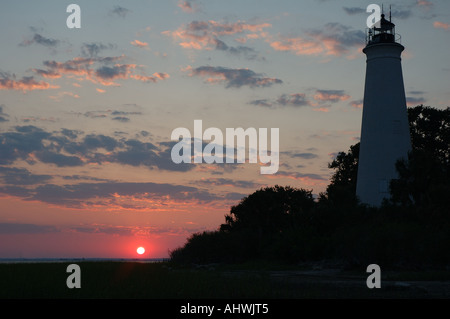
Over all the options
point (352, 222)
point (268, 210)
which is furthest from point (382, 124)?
point (268, 210)

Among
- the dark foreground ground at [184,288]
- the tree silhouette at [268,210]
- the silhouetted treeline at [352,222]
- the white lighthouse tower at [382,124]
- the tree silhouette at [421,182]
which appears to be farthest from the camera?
the tree silhouette at [268,210]

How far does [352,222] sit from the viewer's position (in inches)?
1432

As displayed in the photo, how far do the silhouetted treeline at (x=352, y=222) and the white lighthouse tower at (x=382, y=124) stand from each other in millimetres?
1800

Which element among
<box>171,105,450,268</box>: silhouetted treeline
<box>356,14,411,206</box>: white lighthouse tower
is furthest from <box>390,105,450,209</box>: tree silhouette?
<box>356,14,411,206</box>: white lighthouse tower

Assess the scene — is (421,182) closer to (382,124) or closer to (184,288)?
(382,124)

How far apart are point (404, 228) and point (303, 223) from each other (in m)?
10.7

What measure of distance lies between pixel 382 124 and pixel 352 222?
897 centimetres

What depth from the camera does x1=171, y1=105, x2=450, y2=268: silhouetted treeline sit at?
28.6 meters

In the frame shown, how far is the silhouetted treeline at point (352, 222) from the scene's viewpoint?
2859 centimetres

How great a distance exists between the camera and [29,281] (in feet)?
63.1

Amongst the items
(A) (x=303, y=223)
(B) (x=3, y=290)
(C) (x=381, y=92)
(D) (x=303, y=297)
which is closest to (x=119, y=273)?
(B) (x=3, y=290)

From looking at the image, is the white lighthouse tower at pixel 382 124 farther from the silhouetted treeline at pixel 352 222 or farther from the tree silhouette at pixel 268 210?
the tree silhouette at pixel 268 210

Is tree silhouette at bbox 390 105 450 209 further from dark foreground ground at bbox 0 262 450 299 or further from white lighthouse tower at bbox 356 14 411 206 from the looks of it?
dark foreground ground at bbox 0 262 450 299

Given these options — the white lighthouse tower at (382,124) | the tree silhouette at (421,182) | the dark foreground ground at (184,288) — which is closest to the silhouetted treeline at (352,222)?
the tree silhouette at (421,182)
